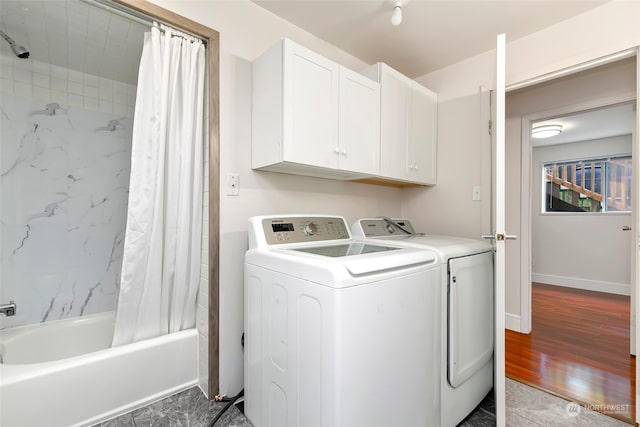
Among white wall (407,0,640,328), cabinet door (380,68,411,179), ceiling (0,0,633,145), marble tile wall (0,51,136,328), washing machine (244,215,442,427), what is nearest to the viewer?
washing machine (244,215,442,427)

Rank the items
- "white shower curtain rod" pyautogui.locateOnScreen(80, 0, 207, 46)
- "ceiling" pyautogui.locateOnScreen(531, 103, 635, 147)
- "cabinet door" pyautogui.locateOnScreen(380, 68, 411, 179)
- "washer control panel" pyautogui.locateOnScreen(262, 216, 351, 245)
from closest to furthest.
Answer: "white shower curtain rod" pyautogui.locateOnScreen(80, 0, 207, 46), "washer control panel" pyautogui.locateOnScreen(262, 216, 351, 245), "cabinet door" pyautogui.locateOnScreen(380, 68, 411, 179), "ceiling" pyautogui.locateOnScreen(531, 103, 635, 147)

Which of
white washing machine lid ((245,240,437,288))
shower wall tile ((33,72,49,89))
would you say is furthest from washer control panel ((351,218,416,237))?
shower wall tile ((33,72,49,89))

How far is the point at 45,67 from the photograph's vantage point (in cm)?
206

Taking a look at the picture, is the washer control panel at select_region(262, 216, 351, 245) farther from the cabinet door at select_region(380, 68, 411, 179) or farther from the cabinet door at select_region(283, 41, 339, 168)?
the cabinet door at select_region(380, 68, 411, 179)

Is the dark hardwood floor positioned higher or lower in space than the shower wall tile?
lower

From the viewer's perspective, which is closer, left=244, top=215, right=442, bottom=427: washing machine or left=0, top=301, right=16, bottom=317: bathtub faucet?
left=244, top=215, right=442, bottom=427: washing machine

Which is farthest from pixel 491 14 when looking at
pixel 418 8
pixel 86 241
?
pixel 86 241

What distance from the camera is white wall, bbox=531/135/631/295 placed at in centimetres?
418

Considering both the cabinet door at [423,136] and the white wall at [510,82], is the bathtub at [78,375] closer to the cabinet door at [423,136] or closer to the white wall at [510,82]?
the cabinet door at [423,136]

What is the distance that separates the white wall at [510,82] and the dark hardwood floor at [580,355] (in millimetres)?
441

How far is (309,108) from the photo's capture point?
1.69 meters

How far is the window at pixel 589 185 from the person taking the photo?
14.2 ft

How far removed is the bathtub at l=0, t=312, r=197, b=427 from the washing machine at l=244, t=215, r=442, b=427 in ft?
1.68

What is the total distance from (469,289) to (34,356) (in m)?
2.77
